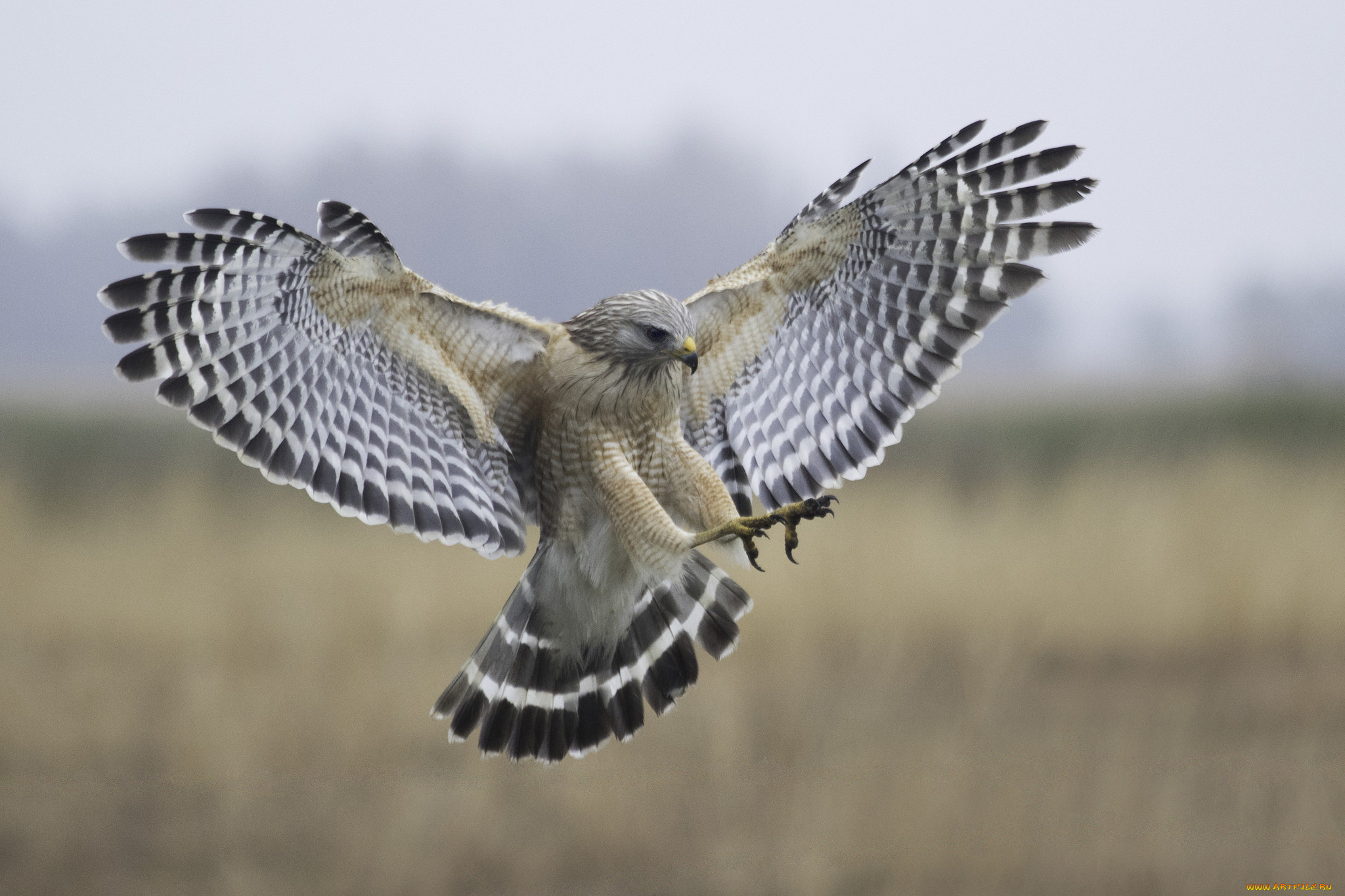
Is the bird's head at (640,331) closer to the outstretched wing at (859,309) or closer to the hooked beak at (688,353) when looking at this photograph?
the hooked beak at (688,353)

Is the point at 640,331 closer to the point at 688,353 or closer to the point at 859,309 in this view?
the point at 688,353

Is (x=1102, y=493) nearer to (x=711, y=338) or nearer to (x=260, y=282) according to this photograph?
(x=711, y=338)

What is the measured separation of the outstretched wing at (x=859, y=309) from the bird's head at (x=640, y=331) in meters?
0.23

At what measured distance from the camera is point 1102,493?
6.89 meters

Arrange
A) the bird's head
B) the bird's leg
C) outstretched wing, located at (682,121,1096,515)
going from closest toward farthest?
1. the bird's leg
2. the bird's head
3. outstretched wing, located at (682,121,1096,515)

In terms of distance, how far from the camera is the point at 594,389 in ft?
6.21

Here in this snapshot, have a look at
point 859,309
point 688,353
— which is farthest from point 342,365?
point 859,309

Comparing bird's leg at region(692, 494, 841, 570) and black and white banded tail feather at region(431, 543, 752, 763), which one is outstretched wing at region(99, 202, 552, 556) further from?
bird's leg at region(692, 494, 841, 570)

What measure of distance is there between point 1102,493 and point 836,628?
2.19 metres

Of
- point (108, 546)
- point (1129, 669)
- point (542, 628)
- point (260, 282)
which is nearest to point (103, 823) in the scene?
point (108, 546)

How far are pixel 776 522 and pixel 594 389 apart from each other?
43cm

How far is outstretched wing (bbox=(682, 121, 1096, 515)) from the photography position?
2062mm

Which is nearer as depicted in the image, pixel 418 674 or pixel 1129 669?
pixel 418 674

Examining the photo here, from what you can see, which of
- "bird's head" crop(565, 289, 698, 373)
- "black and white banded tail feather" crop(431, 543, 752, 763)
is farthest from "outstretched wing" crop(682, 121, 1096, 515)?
"black and white banded tail feather" crop(431, 543, 752, 763)
